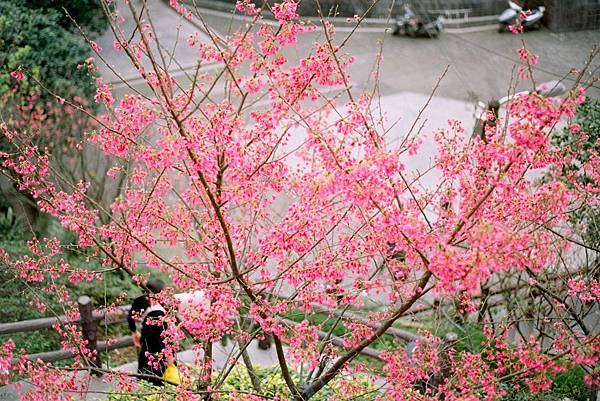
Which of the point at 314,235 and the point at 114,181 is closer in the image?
the point at 314,235

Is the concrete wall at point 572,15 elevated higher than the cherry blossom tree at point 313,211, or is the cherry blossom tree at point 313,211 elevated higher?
the concrete wall at point 572,15

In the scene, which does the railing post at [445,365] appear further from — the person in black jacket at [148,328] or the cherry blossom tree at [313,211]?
the person in black jacket at [148,328]

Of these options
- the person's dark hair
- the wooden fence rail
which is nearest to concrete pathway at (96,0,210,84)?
the wooden fence rail

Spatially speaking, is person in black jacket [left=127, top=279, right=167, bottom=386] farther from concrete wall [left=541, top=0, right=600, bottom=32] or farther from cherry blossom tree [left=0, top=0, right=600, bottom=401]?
concrete wall [left=541, top=0, right=600, bottom=32]

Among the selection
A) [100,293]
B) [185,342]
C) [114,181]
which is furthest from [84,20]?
[185,342]

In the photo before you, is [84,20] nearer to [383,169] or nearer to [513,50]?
[513,50]

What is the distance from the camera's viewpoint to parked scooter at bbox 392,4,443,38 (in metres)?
15.9

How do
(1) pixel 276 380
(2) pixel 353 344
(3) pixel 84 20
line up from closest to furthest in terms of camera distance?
(2) pixel 353 344 < (1) pixel 276 380 < (3) pixel 84 20

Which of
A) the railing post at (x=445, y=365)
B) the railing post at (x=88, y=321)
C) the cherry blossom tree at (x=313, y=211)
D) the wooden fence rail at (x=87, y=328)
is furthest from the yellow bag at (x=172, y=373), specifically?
the railing post at (x=445, y=365)

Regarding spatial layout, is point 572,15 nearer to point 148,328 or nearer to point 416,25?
point 416,25

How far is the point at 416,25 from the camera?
16.1 meters

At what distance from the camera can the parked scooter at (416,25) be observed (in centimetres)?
1585

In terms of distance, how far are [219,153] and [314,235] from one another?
3.39ft

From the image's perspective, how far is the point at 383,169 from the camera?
14.8 feet
